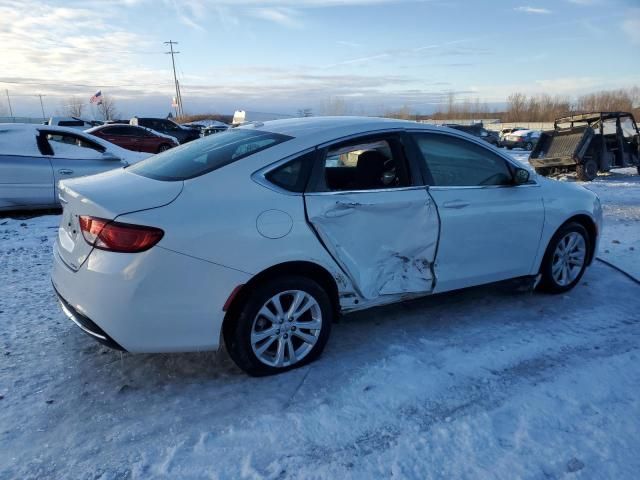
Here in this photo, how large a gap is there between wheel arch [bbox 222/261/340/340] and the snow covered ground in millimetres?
467

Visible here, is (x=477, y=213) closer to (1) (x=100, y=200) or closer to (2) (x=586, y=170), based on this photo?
(1) (x=100, y=200)

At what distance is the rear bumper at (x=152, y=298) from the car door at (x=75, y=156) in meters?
5.61

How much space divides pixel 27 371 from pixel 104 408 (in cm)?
74

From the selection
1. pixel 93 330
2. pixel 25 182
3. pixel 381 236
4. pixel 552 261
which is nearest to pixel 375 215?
pixel 381 236

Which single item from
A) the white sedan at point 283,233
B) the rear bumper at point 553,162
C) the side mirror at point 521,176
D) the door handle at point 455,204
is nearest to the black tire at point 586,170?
the rear bumper at point 553,162

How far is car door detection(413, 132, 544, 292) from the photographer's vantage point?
3854mm

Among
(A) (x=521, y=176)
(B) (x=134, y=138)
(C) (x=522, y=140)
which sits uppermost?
(A) (x=521, y=176)

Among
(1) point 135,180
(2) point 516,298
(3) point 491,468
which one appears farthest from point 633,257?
(1) point 135,180

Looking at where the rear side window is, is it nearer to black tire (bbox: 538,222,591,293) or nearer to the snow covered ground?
the snow covered ground

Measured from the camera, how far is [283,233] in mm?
→ 3078

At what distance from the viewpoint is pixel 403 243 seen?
3.62 meters

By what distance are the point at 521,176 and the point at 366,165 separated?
1435 mm

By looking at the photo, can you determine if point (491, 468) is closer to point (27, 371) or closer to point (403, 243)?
point (403, 243)

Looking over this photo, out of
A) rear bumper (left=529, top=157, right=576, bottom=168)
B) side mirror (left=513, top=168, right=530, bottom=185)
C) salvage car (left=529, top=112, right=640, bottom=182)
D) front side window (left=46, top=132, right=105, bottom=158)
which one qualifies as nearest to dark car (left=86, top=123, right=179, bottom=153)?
front side window (left=46, top=132, right=105, bottom=158)
